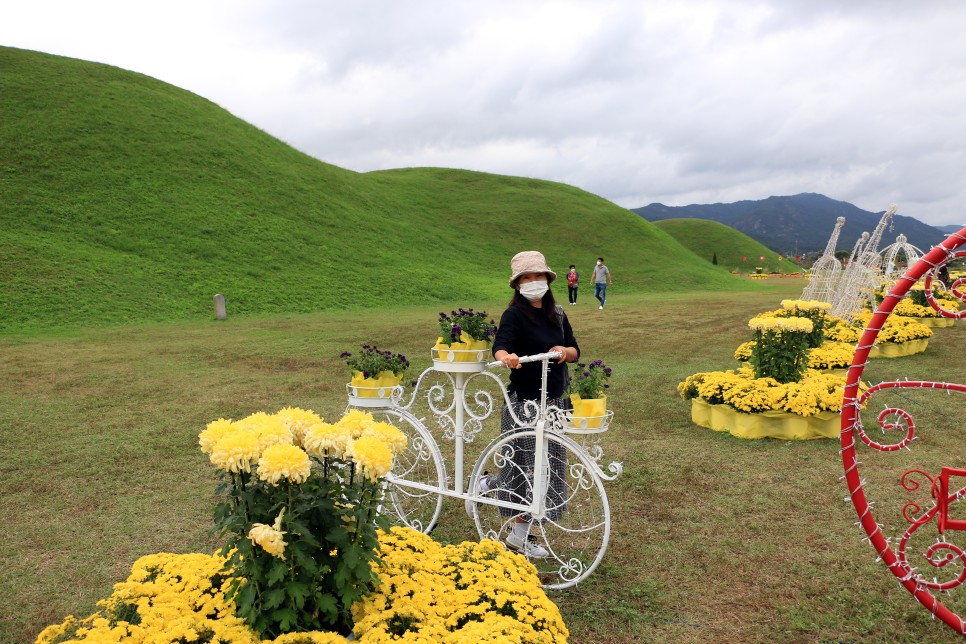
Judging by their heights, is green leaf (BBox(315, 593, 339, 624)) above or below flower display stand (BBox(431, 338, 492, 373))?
below

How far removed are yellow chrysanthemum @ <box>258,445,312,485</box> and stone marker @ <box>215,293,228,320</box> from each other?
22.7 meters

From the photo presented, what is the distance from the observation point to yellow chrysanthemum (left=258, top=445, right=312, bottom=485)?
104 inches

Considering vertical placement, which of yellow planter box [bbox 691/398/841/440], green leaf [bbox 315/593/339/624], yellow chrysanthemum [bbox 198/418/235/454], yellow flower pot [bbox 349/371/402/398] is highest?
yellow chrysanthemum [bbox 198/418/235/454]

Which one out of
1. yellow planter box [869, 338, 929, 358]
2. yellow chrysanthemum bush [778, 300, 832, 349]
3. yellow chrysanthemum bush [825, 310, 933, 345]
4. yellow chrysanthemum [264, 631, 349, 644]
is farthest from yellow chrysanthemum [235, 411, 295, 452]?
yellow planter box [869, 338, 929, 358]

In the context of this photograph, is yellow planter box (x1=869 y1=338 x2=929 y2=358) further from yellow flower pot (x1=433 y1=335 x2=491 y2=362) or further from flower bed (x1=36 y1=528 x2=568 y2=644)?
flower bed (x1=36 y1=528 x2=568 y2=644)

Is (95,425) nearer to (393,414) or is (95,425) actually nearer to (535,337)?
(393,414)

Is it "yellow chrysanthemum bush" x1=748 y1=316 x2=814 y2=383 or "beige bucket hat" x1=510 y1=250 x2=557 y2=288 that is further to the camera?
"yellow chrysanthemum bush" x1=748 y1=316 x2=814 y2=383

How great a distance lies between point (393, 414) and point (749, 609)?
9.73 ft

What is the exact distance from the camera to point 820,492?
20.3ft

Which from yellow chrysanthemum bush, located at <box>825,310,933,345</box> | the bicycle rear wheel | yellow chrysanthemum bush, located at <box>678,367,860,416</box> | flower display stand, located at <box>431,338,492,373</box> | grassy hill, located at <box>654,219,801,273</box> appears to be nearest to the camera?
flower display stand, located at <box>431,338,492,373</box>

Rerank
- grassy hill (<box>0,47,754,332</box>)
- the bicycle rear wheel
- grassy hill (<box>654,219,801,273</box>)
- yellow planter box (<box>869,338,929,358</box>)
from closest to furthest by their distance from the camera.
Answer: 1. the bicycle rear wheel
2. yellow planter box (<box>869,338,929,358</box>)
3. grassy hill (<box>0,47,754,332</box>)
4. grassy hill (<box>654,219,801,273</box>)

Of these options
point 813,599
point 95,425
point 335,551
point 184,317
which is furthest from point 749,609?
point 184,317

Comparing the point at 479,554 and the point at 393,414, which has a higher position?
the point at 393,414

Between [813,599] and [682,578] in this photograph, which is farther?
[682,578]
